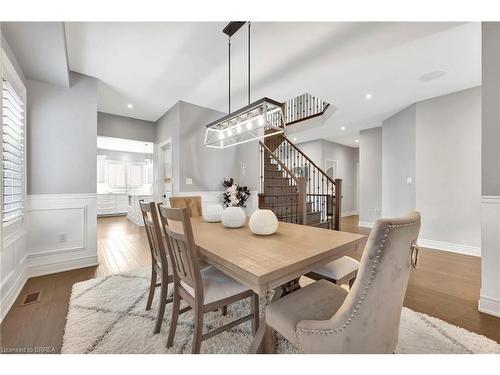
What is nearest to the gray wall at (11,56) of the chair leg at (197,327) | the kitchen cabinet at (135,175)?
the chair leg at (197,327)

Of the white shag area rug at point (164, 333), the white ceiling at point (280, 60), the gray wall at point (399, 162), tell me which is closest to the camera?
the white shag area rug at point (164, 333)

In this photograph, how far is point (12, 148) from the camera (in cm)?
210

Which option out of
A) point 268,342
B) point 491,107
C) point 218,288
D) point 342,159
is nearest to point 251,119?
point 218,288

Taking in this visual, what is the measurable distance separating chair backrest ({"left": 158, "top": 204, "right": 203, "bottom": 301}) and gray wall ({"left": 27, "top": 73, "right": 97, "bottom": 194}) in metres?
2.28

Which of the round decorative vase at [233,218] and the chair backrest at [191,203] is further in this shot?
the chair backrest at [191,203]

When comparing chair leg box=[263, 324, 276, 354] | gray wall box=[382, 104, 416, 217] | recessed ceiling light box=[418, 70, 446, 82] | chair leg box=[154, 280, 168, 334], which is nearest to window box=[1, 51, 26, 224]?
chair leg box=[154, 280, 168, 334]

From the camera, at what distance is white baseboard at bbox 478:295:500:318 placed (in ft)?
5.77

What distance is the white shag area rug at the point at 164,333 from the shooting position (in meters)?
1.36

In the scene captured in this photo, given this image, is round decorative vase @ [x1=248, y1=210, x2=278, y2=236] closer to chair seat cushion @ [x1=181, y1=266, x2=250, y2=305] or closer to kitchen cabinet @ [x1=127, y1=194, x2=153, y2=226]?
chair seat cushion @ [x1=181, y1=266, x2=250, y2=305]

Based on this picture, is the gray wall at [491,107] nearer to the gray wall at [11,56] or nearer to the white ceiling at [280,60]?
the white ceiling at [280,60]

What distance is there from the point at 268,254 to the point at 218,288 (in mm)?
423
